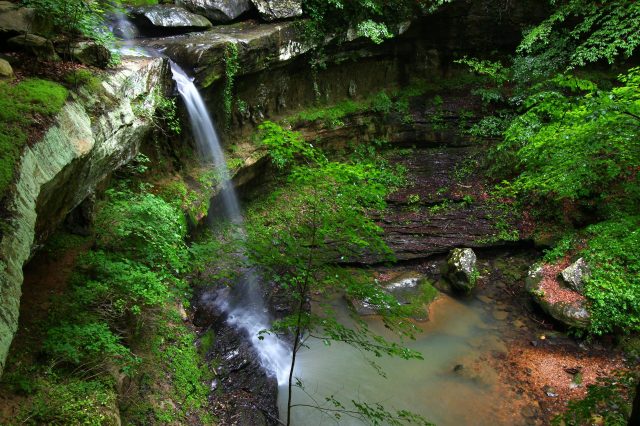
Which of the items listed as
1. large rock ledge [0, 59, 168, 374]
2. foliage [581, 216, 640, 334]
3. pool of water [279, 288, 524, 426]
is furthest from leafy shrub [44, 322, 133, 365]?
foliage [581, 216, 640, 334]

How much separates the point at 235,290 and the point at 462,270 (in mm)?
5612

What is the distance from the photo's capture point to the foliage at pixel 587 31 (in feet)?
35.5

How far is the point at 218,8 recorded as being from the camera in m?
11.2

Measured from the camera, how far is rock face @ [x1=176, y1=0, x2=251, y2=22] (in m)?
11.2

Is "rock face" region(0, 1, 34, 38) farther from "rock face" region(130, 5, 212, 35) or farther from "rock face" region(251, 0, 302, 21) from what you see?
"rock face" region(251, 0, 302, 21)

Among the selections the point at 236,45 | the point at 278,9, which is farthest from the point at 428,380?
the point at 278,9

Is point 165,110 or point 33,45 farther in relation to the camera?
point 165,110

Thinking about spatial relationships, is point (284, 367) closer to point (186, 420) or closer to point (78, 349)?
point (186, 420)

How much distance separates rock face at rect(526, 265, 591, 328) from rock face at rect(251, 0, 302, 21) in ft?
31.8

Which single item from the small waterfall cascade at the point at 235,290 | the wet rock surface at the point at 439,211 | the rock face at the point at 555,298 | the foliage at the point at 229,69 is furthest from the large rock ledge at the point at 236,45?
the rock face at the point at 555,298

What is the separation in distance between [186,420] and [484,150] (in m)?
12.4

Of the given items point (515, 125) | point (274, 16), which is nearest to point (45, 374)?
point (515, 125)

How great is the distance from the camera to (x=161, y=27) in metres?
10.4

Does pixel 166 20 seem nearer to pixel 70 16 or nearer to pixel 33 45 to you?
pixel 70 16
